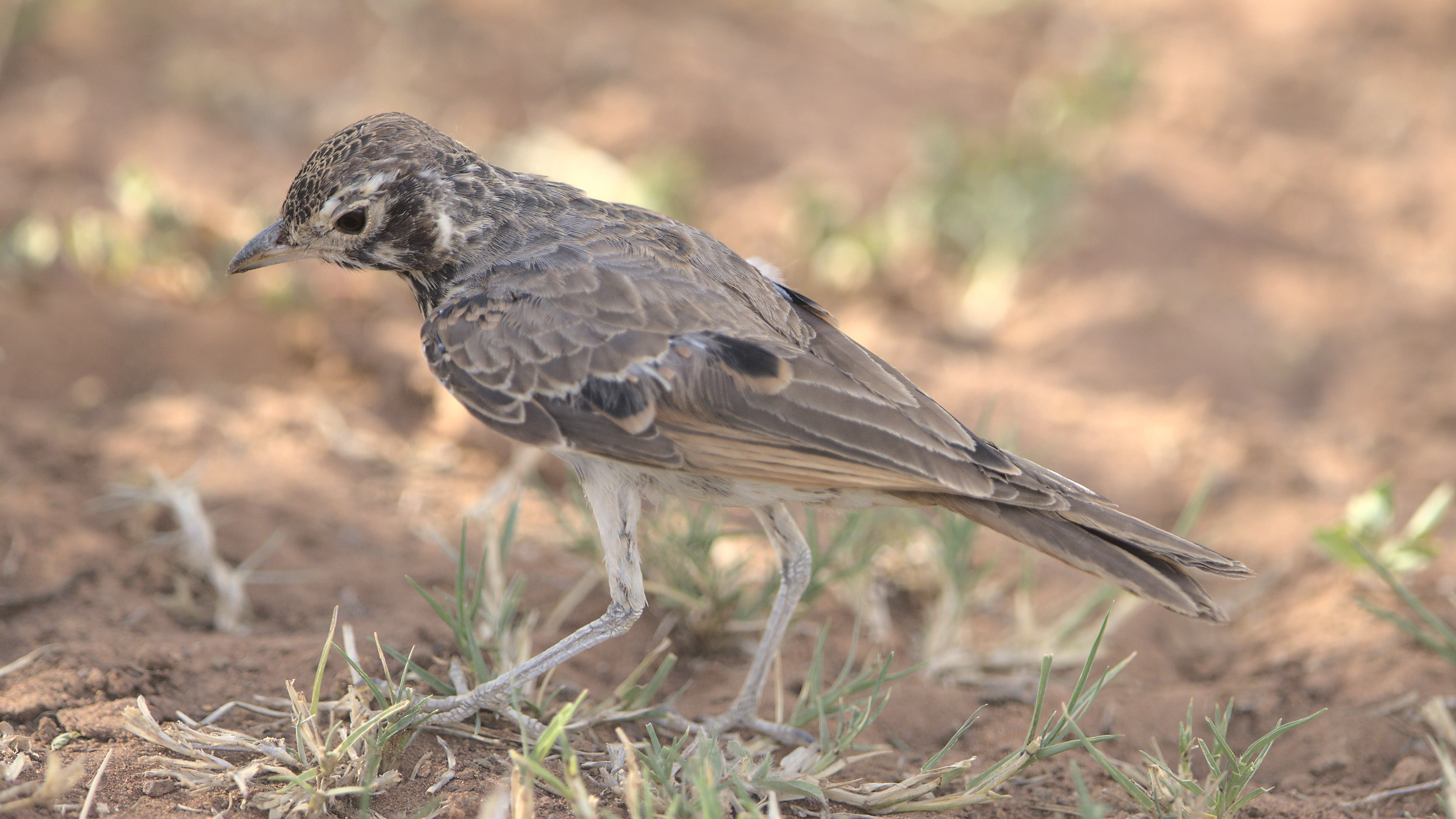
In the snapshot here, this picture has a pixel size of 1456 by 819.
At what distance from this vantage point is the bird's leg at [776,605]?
3.94m

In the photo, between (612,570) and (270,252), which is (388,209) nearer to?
(270,252)

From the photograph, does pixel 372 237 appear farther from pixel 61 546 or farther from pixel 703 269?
pixel 61 546

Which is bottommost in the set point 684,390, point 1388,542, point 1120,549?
point 1388,542

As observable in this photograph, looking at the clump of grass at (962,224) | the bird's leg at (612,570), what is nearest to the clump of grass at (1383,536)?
the bird's leg at (612,570)

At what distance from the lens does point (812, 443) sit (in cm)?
353

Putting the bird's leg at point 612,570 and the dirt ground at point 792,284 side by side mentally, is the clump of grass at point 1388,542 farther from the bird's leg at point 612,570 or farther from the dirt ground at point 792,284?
the bird's leg at point 612,570

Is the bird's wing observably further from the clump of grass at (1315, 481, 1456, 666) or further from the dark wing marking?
the clump of grass at (1315, 481, 1456, 666)

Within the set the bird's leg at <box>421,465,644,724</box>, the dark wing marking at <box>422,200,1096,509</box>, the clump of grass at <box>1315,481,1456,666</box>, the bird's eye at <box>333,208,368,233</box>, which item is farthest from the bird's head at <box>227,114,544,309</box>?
the clump of grass at <box>1315,481,1456,666</box>

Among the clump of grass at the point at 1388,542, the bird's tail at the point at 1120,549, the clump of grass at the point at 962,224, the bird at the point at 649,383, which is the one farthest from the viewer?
the clump of grass at the point at 962,224

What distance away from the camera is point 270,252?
13.5ft

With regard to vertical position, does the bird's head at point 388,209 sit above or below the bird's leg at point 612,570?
above

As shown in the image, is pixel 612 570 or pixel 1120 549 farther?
pixel 612 570

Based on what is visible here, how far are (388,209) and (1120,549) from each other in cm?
262

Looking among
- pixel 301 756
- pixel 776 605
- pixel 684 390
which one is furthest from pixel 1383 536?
pixel 301 756
